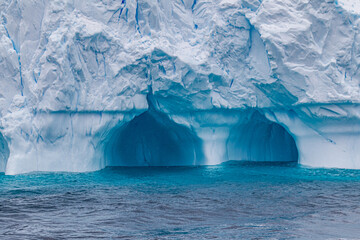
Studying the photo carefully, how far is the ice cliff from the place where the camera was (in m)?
11.8

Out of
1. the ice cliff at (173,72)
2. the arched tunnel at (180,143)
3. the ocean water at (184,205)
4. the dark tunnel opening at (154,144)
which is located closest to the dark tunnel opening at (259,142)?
the arched tunnel at (180,143)


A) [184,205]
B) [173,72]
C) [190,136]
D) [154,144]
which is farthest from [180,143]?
[184,205]

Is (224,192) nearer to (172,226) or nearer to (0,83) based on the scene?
(172,226)

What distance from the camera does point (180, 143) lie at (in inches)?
586

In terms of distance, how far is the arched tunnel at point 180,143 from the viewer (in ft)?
46.6

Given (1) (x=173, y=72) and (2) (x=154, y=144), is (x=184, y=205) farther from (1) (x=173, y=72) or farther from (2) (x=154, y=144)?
(2) (x=154, y=144)

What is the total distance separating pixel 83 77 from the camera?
40.0 feet

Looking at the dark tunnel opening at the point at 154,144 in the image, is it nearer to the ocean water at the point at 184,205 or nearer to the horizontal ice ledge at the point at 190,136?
the horizontal ice ledge at the point at 190,136

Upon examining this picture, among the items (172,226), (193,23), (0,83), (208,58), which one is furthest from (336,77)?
(0,83)

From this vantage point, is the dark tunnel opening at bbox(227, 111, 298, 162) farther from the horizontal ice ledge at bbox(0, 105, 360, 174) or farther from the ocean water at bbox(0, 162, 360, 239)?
the ocean water at bbox(0, 162, 360, 239)

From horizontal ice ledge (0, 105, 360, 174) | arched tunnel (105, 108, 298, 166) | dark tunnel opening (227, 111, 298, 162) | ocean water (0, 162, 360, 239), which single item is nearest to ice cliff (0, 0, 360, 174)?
horizontal ice ledge (0, 105, 360, 174)

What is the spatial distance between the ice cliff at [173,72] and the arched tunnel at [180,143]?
0.58m

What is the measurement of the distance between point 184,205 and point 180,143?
25.0ft

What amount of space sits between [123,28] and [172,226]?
26.0 ft
